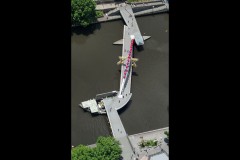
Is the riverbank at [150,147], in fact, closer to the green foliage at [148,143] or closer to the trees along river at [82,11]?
the green foliage at [148,143]

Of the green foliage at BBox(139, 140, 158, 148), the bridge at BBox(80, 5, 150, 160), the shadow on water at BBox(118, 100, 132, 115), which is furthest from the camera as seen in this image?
the shadow on water at BBox(118, 100, 132, 115)

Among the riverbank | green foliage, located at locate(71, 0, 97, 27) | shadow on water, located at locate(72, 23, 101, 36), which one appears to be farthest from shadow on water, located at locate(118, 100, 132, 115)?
green foliage, located at locate(71, 0, 97, 27)

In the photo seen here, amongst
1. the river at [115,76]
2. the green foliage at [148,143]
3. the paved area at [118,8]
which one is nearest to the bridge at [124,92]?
the river at [115,76]

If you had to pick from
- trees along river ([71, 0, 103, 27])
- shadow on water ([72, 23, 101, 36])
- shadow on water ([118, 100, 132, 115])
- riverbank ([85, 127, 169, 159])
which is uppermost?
trees along river ([71, 0, 103, 27])

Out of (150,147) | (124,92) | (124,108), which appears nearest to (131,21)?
(124,92)

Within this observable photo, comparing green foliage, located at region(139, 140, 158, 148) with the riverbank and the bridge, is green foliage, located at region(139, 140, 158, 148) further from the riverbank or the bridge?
the bridge
